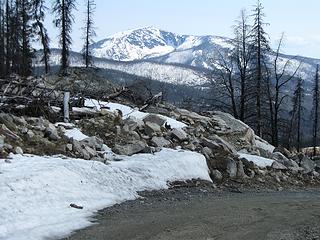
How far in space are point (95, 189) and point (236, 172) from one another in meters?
6.29

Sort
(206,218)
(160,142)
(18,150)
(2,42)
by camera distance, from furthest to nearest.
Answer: (2,42), (160,142), (18,150), (206,218)

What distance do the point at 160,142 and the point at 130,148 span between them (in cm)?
177

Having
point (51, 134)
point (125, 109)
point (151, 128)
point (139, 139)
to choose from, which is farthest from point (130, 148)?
point (125, 109)

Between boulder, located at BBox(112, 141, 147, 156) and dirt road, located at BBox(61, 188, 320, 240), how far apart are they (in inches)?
99.9

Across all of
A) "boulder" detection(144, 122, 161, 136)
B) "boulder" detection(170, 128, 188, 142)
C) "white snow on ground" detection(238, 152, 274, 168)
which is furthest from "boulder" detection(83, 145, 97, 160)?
"white snow on ground" detection(238, 152, 274, 168)

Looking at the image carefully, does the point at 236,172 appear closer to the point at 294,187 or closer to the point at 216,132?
the point at 294,187

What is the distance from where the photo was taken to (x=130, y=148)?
1554 cm

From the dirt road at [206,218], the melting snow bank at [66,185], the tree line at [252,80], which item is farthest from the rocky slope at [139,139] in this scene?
the tree line at [252,80]

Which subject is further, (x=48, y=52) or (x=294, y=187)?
(x=48, y=52)

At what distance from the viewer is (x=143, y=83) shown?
26.8 m

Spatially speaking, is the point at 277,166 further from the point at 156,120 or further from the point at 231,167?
the point at 156,120

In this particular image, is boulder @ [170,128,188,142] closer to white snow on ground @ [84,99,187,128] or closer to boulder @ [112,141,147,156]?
white snow on ground @ [84,99,187,128]

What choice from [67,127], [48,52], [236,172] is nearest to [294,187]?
[236,172]

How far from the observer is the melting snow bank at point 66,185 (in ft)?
28.7
